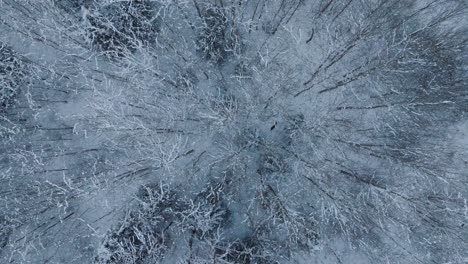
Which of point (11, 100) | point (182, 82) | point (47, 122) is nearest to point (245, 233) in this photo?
point (182, 82)

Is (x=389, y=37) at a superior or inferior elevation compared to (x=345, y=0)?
inferior

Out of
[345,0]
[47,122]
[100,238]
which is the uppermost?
[345,0]

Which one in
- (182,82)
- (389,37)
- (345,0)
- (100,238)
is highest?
(345,0)

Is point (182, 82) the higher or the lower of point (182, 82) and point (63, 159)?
the higher

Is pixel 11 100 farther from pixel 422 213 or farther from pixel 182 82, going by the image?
pixel 422 213

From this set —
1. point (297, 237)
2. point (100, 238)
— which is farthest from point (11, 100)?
point (297, 237)

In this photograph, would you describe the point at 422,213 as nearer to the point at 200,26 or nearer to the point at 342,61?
the point at 342,61
